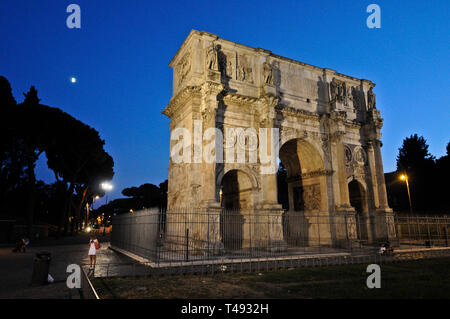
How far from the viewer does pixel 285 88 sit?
18.8 metres

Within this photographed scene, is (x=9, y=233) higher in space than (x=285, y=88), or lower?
lower

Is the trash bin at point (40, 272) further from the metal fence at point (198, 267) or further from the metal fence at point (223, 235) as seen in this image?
the metal fence at point (223, 235)

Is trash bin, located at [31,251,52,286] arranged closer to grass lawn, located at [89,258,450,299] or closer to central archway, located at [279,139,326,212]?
grass lawn, located at [89,258,450,299]

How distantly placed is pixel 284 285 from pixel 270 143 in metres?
10.3

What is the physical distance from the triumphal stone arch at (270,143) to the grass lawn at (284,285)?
5040mm

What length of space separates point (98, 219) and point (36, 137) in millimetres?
72399

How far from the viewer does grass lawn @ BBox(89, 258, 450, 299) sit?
6199 mm

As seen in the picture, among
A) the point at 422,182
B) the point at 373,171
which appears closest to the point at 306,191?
the point at 373,171

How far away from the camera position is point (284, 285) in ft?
23.6

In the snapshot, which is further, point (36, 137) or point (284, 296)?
point (36, 137)

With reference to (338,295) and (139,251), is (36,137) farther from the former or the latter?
(338,295)

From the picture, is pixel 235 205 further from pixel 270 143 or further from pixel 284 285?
pixel 284 285
